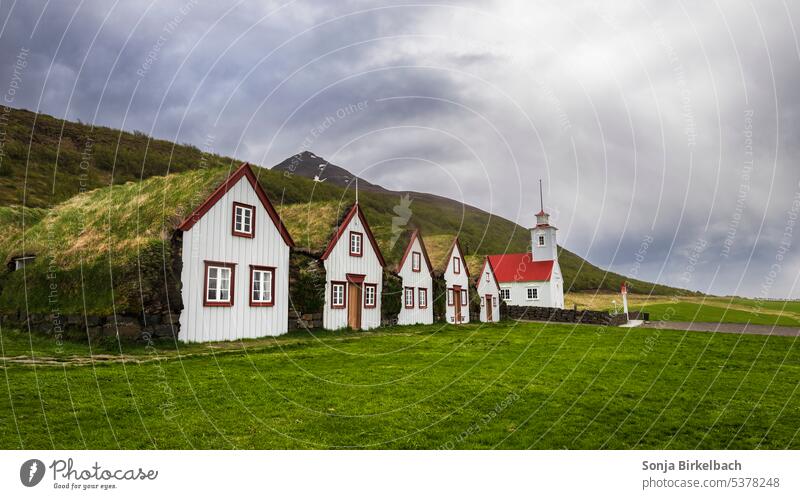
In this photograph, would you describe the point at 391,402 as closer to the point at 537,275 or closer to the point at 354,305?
the point at 354,305

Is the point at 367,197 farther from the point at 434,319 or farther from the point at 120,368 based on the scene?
the point at 120,368

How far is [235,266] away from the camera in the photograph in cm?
2117

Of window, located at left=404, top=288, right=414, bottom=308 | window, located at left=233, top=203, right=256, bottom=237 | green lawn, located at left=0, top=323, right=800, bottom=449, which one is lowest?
green lawn, located at left=0, top=323, right=800, bottom=449

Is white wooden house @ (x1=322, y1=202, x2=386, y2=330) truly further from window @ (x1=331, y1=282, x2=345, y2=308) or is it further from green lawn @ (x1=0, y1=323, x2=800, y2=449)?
green lawn @ (x1=0, y1=323, x2=800, y2=449)

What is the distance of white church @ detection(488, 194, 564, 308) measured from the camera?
2203 inches

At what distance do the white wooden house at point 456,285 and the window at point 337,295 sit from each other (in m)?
13.1

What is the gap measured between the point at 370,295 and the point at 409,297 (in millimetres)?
4915

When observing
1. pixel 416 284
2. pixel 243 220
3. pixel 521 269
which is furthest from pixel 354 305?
pixel 521 269

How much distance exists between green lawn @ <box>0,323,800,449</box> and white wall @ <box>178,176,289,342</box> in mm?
2193

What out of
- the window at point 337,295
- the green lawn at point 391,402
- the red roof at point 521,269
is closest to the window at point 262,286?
the green lawn at point 391,402

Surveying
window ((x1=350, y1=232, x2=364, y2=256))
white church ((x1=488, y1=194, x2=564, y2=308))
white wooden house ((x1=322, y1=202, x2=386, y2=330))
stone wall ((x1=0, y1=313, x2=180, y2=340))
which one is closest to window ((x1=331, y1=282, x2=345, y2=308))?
white wooden house ((x1=322, y1=202, x2=386, y2=330))

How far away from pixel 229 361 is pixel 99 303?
21.8ft
